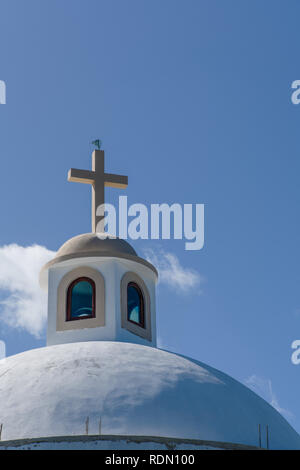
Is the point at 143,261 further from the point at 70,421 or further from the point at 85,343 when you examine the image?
the point at 70,421

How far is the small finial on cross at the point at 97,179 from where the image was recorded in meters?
23.6

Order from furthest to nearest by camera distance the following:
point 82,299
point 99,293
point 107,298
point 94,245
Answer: point 94,245, point 82,299, point 99,293, point 107,298

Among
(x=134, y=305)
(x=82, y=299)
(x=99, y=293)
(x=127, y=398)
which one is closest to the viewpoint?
(x=127, y=398)

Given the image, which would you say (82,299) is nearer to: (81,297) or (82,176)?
(81,297)

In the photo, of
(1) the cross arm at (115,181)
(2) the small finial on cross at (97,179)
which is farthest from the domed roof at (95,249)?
(1) the cross arm at (115,181)

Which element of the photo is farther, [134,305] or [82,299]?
[134,305]

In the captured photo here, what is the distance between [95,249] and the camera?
21.9m

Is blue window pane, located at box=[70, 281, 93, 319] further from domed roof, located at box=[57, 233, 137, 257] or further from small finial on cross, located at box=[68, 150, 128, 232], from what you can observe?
small finial on cross, located at box=[68, 150, 128, 232]

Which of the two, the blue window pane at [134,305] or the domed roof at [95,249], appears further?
the blue window pane at [134,305]

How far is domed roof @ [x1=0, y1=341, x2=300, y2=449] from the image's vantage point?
16062mm

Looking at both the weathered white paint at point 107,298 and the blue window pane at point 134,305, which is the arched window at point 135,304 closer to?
the blue window pane at point 134,305

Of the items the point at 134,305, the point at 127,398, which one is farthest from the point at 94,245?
the point at 127,398

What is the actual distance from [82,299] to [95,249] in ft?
4.05
